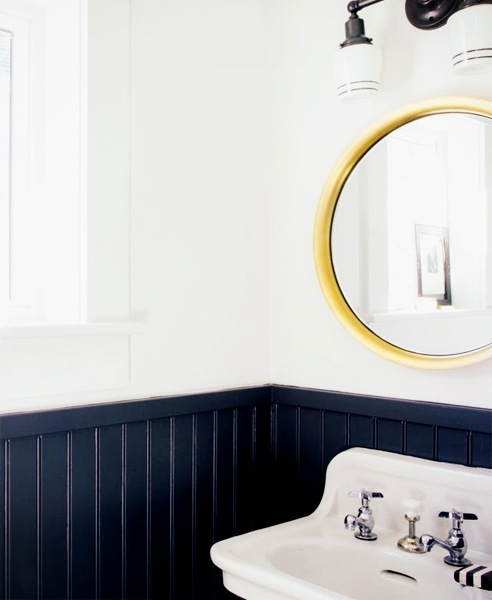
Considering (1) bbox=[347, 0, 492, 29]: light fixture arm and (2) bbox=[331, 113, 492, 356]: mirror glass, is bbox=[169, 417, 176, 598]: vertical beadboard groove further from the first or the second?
(1) bbox=[347, 0, 492, 29]: light fixture arm

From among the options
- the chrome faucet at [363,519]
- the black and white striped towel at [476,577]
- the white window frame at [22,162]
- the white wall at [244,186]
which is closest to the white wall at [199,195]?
the white wall at [244,186]

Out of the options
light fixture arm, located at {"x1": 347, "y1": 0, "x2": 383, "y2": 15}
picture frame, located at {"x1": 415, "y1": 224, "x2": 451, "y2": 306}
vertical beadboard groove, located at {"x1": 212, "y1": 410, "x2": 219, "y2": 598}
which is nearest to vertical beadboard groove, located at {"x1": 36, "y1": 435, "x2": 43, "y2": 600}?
vertical beadboard groove, located at {"x1": 212, "y1": 410, "x2": 219, "y2": 598}

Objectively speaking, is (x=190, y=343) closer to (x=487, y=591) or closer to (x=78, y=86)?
(x=78, y=86)

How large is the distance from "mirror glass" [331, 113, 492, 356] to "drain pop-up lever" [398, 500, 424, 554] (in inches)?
12.4

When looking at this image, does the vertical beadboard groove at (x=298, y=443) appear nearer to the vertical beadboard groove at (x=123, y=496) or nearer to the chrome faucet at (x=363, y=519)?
the chrome faucet at (x=363, y=519)

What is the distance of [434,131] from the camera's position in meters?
1.42

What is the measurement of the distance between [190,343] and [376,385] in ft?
1.46

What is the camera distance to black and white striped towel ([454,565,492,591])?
3.57ft

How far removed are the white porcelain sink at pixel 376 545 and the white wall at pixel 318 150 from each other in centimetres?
17

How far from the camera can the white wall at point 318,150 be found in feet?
4.77

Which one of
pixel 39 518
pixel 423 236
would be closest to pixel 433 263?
pixel 423 236

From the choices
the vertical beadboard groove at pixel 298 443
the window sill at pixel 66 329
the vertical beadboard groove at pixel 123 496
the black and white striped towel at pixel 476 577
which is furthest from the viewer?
the vertical beadboard groove at pixel 298 443

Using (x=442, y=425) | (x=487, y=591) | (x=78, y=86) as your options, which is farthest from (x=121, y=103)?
(x=487, y=591)

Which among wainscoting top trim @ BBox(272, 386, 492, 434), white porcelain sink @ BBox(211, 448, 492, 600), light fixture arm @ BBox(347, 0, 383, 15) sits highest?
light fixture arm @ BBox(347, 0, 383, 15)
